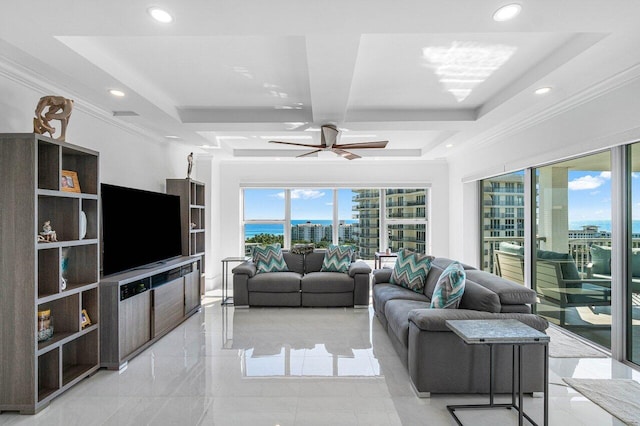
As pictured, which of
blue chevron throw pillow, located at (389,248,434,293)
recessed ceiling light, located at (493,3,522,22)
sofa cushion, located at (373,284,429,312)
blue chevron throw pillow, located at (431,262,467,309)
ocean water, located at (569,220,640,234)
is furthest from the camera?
blue chevron throw pillow, located at (389,248,434,293)

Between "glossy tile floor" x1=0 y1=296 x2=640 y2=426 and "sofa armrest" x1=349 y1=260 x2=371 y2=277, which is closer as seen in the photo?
"glossy tile floor" x1=0 y1=296 x2=640 y2=426

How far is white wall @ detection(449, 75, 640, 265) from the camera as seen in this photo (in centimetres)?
311

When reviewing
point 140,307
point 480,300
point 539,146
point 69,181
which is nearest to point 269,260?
point 140,307

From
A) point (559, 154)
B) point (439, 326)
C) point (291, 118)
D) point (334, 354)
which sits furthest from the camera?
point (291, 118)

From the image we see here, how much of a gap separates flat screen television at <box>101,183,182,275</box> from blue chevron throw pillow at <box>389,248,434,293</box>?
3.00m

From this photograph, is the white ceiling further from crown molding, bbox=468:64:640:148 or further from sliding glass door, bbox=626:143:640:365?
sliding glass door, bbox=626:143:640:365

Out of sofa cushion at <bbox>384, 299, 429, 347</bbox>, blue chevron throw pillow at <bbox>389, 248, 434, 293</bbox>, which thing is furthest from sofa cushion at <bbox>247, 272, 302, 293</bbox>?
sofa cushion at <bbox>384, 299, 429, 347</bbox>

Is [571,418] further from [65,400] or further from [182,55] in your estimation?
[182,55]

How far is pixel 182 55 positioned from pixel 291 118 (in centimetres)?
162

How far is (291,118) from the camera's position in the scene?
14.0 ft

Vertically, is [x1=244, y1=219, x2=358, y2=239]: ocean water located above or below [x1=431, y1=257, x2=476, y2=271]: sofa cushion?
above

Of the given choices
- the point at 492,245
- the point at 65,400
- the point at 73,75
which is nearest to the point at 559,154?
the point at 492,245

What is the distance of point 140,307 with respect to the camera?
3.67 meters

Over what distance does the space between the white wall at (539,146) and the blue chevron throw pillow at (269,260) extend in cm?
329
